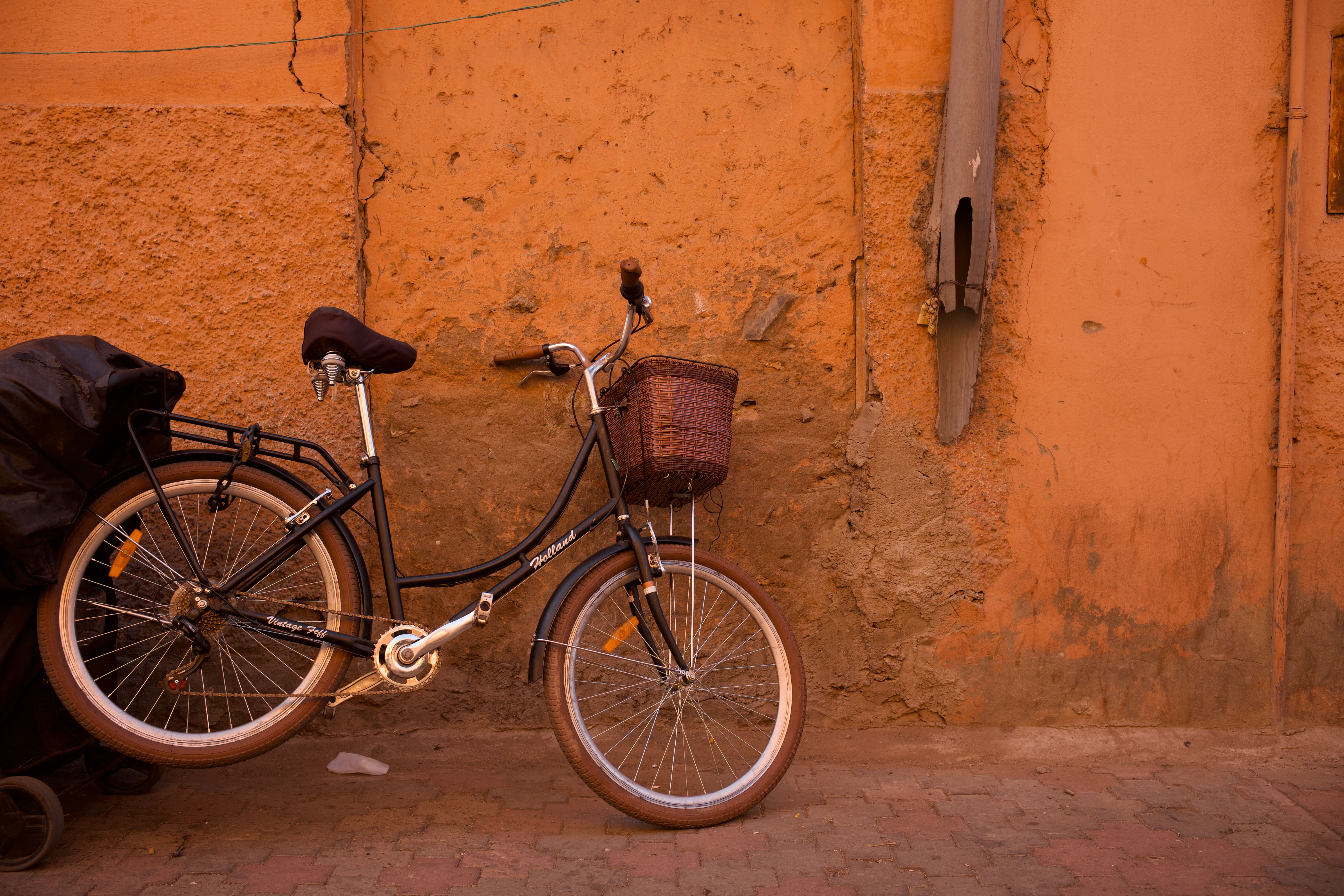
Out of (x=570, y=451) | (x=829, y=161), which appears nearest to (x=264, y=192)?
(x=570, y=451)

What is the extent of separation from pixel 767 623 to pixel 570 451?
3.57 feet

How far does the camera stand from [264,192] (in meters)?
3.74

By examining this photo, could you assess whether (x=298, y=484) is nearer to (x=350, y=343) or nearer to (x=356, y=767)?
(x=350, y=343)

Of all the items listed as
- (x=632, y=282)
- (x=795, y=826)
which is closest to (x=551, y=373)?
(x=632, y=282)

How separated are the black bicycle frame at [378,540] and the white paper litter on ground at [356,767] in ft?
2.23

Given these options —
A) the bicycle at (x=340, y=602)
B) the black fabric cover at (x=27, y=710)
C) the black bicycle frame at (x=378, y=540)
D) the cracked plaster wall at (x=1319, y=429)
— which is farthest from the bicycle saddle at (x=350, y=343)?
the cracked plaster wall at (x=1319, y=429)

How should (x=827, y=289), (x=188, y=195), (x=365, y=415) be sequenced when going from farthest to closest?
(x=827, y=289), (x=188, y=195), (x=365, y=415)

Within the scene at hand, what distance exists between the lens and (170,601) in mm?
3217

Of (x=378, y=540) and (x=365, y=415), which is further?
(x=378, y=540)

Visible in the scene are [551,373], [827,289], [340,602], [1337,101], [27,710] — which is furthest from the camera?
[827,289]

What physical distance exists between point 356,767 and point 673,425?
5.65ft

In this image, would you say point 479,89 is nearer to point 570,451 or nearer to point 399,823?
point 570,451

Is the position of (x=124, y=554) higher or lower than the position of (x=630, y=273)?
lower

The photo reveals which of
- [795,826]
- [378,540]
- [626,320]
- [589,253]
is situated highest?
[589,253]
